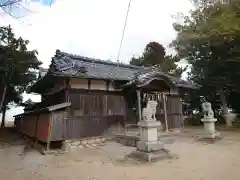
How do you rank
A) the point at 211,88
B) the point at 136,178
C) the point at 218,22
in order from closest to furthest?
the point at 136,178, the point at 218,22, the point at 211,88

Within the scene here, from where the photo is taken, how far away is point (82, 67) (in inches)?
482

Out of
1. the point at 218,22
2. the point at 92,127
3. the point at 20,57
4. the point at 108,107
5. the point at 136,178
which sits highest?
the point at 218,22

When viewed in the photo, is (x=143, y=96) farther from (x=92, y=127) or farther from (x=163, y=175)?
(x=163, y=175)

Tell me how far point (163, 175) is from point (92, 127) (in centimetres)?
656

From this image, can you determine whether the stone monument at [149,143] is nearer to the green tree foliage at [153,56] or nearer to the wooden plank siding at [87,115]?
the wooden plank siding at [87,115]

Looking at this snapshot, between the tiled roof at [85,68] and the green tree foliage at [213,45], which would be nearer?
the tiled roof at [85,68]

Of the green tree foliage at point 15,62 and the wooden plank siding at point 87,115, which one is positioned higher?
the green tree foliage at point 15,62

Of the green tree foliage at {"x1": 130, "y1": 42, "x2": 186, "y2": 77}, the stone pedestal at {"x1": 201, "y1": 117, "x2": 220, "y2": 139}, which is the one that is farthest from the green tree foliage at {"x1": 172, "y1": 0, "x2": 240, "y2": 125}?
the green tree foliage at {"x1": 130, "y1": 42, "x2": 186, "y2": 77}

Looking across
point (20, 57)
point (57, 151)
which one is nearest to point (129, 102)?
point (57, 151)

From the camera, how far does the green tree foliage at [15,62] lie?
54.6 ft

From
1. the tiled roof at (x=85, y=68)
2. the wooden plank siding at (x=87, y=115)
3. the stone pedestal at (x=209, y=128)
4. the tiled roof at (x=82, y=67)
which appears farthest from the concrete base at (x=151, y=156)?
the tiled roof at (x=82, y=67)

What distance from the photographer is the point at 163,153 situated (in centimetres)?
850

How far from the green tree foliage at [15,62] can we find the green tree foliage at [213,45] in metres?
13.2

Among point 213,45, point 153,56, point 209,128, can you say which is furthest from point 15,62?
point 153,56
